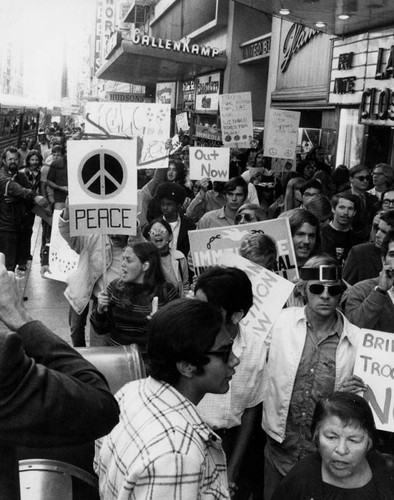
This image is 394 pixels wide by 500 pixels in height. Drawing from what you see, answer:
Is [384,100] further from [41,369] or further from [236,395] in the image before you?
[41,369]

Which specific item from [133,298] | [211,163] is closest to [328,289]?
[133,298]

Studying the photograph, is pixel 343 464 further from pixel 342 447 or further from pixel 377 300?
pixel 377 300

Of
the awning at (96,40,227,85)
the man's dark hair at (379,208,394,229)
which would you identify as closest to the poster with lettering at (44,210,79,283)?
the man's dark hair at (379,208,394,229)

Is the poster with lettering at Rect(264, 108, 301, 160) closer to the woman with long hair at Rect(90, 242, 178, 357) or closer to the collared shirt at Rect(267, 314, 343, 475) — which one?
the woman with long hair at Rect(90, 242, 178, 357)

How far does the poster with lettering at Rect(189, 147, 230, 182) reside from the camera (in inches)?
394

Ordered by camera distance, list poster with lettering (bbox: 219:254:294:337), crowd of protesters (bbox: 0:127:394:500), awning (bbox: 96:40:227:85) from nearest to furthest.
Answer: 1. crowd of protesters (bbox: 0:127:394:500)
2. poster with lettering (bbox: 219:254:294:337)
3. awning (bbox: 96:40:227:85)

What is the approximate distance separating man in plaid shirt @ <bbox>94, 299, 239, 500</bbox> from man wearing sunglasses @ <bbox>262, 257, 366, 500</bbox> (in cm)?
122

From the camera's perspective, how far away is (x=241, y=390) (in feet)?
12.2

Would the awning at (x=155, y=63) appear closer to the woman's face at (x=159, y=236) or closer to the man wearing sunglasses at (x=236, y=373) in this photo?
the woman's face at (x=159, y=236)

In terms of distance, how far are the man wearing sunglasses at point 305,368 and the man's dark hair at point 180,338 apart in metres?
1.38

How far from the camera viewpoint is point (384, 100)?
1201 cm

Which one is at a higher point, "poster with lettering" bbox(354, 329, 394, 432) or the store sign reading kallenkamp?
the store sign reading kallenkamp

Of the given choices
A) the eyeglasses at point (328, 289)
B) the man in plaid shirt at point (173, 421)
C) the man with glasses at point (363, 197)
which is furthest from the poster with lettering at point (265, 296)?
the man with glasses at point (363, 197)

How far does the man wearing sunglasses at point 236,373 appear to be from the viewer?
353 centimetres
